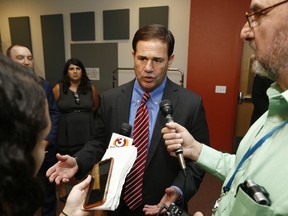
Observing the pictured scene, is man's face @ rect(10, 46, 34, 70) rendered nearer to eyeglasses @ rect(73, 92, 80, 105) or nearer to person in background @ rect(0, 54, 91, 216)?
eyeglasses @ rect(73, 92, 80, 105)

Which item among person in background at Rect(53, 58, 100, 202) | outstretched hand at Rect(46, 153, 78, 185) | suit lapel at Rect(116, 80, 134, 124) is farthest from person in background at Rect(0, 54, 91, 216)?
person in background at Rect(53, 58, 100, 202)

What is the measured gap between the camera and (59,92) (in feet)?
9.75

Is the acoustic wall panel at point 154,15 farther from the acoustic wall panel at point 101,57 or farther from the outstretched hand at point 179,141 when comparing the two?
the outstretched hand at point 179,141

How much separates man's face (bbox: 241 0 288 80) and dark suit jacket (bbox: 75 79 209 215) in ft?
1.77

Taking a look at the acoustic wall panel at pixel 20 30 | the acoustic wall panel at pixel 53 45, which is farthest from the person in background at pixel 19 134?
the acoustic wall panel at pixel 20 30

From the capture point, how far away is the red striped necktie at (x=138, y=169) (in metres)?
1.29

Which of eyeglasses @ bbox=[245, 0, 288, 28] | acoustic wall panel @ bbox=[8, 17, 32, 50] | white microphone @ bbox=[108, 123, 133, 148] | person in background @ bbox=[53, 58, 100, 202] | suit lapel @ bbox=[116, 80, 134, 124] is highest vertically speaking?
acoustic wall panel @ bbox=[8, 17, 32, 50]

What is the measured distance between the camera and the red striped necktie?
50.8 inches

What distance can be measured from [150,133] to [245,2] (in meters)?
2.86

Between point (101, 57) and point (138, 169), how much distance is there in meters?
3.28

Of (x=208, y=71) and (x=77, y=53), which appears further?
(x=77, y=53)

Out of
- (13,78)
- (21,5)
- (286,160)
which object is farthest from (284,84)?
(21,5)

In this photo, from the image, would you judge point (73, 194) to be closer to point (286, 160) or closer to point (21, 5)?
point (286, 160)

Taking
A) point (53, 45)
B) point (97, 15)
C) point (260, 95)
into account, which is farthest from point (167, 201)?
point (53, 45)
